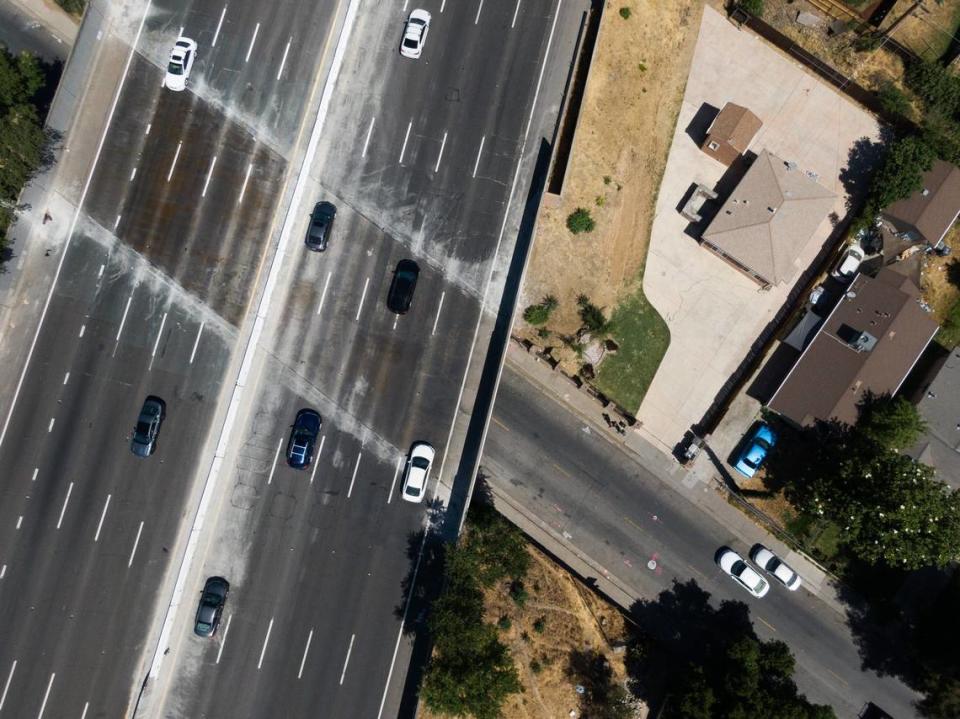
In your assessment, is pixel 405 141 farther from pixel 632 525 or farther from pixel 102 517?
pixel 102 517

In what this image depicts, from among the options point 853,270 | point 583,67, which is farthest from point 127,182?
point 853,270

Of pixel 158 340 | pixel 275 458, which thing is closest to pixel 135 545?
pixel 275 458

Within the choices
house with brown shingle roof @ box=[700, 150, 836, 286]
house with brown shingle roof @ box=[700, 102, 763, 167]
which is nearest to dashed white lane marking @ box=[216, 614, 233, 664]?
house with brown shingle roof @ box=[700, 150, 836, 286]

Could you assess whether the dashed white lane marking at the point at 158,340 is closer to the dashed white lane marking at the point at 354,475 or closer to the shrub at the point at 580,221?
the dashed white lane marking at the point at 354,475

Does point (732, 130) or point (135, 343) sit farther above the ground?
point (732, 130)

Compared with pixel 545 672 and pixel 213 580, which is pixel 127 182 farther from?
pixel 545 672

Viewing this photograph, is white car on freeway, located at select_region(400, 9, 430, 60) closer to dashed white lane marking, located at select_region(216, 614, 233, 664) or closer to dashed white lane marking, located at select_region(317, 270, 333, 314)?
dashed white lane marking, located at select_region(317, 270, 333, 314)

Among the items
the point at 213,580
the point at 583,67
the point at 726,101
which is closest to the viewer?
the point at 213,580
